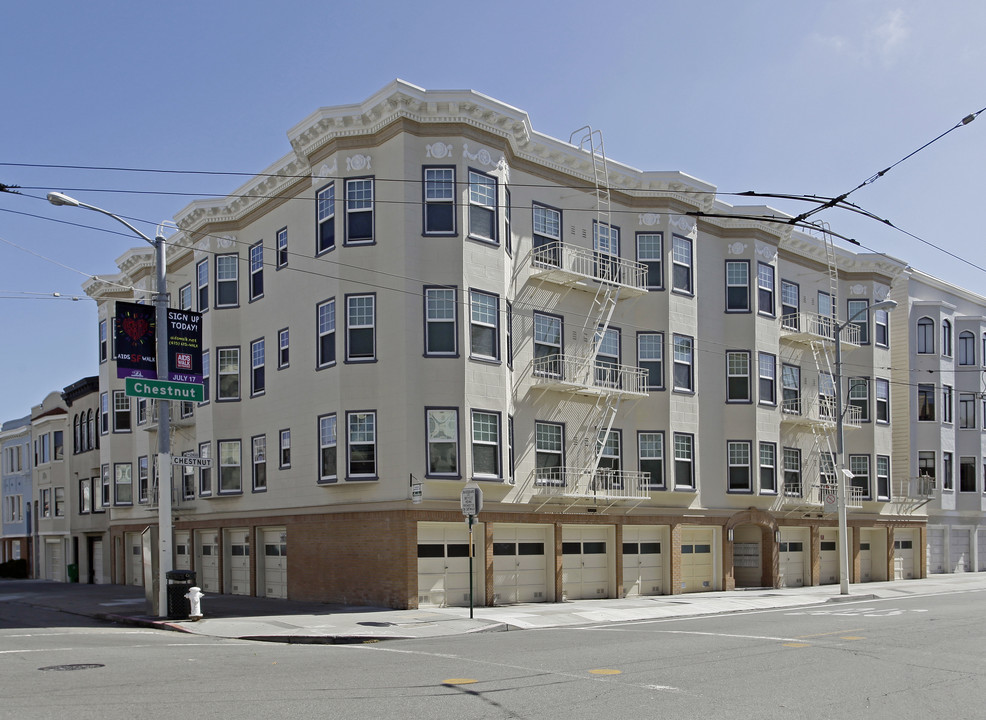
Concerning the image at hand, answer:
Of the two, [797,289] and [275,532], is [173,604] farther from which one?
[797,289]

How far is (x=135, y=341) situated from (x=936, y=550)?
1488 inches

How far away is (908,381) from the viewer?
42.1 metres

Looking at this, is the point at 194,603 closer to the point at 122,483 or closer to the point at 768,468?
the point at 768,468

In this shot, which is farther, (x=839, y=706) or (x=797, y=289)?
(x=797, y=289)

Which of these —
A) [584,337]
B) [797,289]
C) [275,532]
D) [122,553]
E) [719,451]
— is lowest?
[122,553]

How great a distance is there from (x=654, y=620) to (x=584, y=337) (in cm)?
927

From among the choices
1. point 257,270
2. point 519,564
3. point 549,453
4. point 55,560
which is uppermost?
point 257,270

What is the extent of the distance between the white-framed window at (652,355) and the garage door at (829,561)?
1204 cm

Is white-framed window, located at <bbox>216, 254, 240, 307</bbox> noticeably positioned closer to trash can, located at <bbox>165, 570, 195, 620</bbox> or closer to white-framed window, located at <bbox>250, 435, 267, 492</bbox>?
white-framed window, located at <bbox>250, 435, 267, 492</bbox>

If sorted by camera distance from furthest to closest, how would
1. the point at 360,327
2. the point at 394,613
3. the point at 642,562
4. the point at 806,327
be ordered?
the point at 806,327
the point at 642,562
the point at 360,327
the point at 394,613

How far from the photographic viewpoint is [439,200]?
80.1 feet

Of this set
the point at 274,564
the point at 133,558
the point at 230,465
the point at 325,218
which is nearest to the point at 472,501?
the point at 325,218

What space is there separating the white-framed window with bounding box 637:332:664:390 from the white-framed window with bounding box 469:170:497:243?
694 cm

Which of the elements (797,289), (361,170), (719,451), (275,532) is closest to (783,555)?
(719,451)
